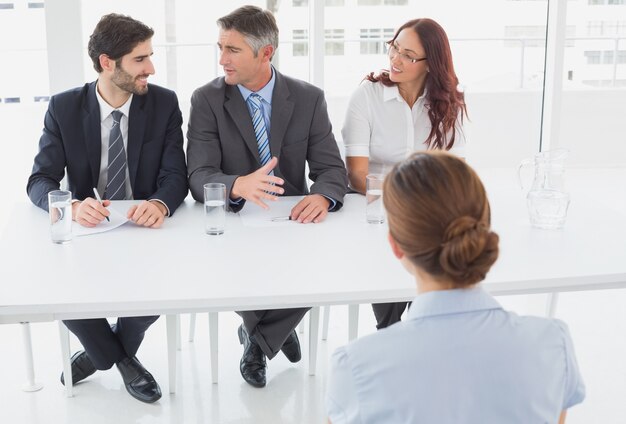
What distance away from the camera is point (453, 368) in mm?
1079

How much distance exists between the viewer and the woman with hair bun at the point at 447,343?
3.56 feet

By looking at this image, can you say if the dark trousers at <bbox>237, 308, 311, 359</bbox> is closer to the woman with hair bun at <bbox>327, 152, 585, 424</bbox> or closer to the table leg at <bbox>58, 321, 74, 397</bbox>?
the table leg at <bbox>58, 321, 74, 397</bbox>

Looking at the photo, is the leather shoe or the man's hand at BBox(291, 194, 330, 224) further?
the leather shoe

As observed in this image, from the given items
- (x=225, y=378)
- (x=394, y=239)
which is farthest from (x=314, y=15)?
(x=394, y=239)

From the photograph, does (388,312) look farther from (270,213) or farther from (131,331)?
(131,331)

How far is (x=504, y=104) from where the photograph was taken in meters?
6.53

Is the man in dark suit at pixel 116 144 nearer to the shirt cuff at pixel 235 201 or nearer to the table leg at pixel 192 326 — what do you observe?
the shirt cuff at pixel 235 201

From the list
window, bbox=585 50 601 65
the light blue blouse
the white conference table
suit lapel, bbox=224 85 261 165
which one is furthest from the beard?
window, bbox=585 50 601 65

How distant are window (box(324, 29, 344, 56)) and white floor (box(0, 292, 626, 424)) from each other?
203cm

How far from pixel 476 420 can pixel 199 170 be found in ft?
5.60

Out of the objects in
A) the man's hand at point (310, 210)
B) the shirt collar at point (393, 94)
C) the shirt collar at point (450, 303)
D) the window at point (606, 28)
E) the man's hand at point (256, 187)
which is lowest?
the man's hand at point (310, 210)

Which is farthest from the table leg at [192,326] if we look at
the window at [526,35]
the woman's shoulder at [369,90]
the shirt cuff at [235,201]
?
the window at [526,35]

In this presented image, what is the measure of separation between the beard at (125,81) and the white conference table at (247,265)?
448mm

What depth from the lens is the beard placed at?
2.68 metres
